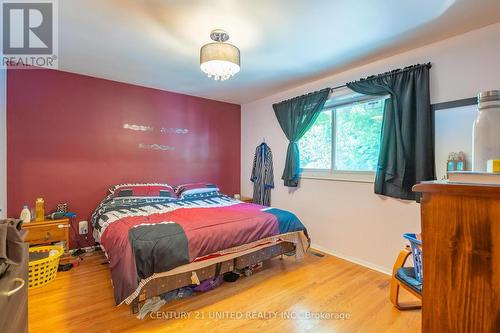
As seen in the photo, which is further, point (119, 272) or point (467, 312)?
point (119, 272)

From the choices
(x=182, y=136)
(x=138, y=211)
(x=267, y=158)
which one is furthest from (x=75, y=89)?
(x=267, y=158)

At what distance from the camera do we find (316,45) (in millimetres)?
2371

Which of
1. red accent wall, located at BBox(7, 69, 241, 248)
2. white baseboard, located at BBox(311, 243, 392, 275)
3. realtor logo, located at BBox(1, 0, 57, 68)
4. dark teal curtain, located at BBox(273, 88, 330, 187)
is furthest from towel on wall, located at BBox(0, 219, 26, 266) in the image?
dark teal curtain, located at BBox(273, 88, 330, 187)

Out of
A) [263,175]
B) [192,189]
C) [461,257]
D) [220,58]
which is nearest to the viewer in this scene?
[461,257]

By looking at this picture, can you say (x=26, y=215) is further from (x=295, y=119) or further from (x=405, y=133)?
(x=405, y=133)

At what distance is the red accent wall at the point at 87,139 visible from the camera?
285cm

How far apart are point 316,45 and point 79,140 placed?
3160mm

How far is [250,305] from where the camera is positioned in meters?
2.07

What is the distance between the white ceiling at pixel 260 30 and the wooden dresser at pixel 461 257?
1736 mm

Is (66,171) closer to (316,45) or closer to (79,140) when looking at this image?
(79,140)

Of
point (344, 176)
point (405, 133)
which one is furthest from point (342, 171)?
point (405, 133)

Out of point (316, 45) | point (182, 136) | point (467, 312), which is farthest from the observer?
point (182, 136)

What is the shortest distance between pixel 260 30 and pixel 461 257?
213cm

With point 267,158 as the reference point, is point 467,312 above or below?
below
